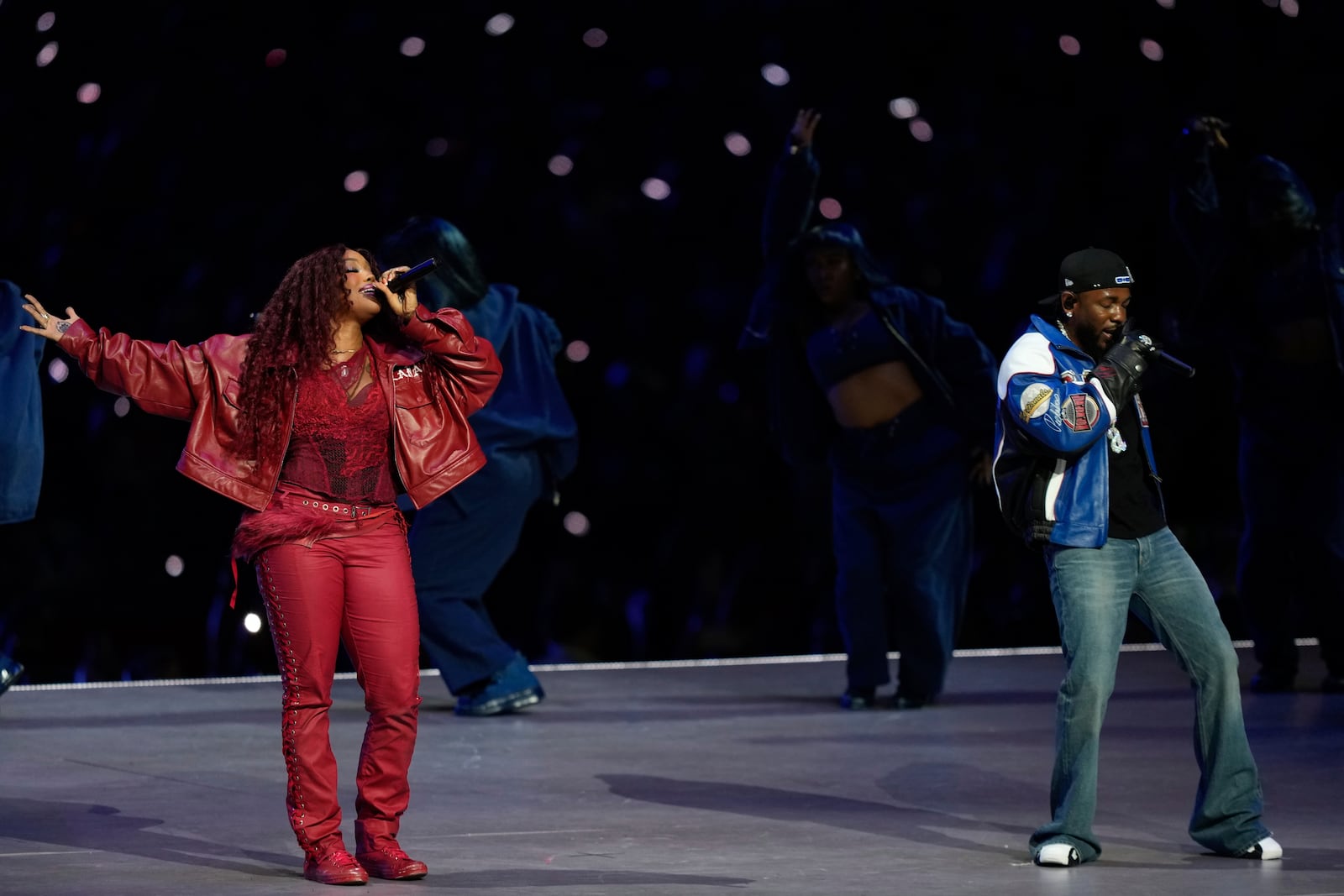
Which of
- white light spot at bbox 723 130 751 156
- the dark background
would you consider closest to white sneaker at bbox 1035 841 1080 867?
the dark background

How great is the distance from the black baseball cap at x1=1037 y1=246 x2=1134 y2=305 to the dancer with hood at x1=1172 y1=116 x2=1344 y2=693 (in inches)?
113

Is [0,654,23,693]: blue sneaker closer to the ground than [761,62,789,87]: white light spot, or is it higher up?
closer to the ground

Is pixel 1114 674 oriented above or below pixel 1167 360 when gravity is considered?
below

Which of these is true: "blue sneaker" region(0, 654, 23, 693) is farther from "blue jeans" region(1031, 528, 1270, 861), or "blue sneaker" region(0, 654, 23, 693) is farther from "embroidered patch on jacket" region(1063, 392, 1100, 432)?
"embroidered patch on jacket" region(1063, 392, 1100, 432)

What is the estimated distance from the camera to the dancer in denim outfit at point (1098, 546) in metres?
4.21

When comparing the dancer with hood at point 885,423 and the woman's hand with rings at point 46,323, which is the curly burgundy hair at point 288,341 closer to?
the woman's hand with rings at point 46,323

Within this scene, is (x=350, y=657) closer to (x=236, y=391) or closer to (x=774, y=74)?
(x=236, y=391)

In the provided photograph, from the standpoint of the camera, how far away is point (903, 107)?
909 cm

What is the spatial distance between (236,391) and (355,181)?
4.34 m

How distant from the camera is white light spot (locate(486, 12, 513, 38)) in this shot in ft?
28.5

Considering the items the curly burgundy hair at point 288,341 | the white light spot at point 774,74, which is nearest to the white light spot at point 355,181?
the white light spot at point 774,74

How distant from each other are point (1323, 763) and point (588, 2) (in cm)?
481

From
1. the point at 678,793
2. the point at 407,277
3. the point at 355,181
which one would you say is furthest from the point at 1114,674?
the point at 355,181

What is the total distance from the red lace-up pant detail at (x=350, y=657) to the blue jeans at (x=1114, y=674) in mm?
1379
